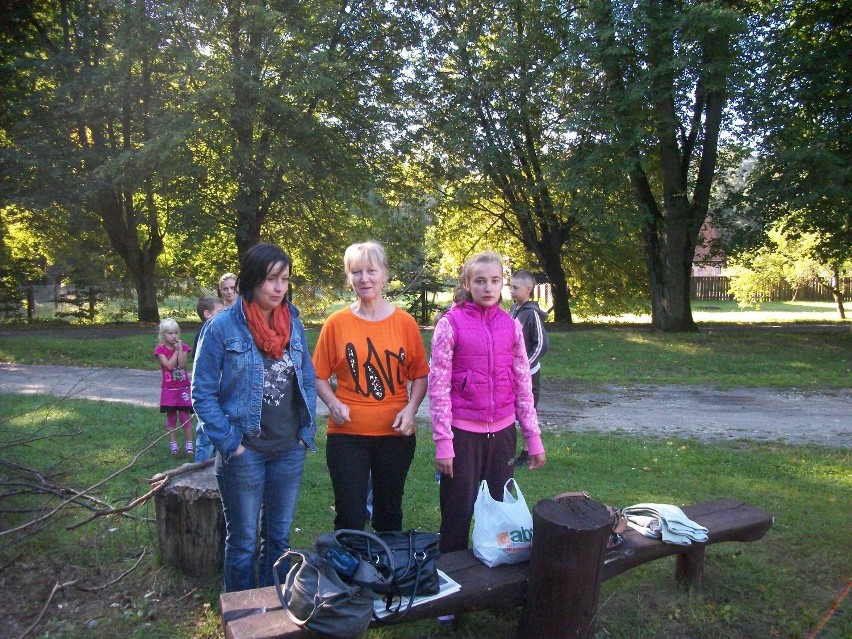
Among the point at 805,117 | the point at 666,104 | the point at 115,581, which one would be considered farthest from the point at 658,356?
the point at 115,581

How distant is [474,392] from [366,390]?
22.1 inches

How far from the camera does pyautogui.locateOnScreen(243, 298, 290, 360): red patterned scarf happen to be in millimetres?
3307

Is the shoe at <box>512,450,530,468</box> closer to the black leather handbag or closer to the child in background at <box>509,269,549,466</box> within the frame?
the child in background at <box>509,269,549,466</box>

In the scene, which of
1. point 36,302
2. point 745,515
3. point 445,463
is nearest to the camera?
point 445,463

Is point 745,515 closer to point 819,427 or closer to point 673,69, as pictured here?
point 819,427

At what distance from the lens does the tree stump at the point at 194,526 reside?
4070 mm

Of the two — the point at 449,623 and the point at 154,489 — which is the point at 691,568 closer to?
the point at 449,623

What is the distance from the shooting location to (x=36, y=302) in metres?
26.6

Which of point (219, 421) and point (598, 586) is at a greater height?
point (219, 421)

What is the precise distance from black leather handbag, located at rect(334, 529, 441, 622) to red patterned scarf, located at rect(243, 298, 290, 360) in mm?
940

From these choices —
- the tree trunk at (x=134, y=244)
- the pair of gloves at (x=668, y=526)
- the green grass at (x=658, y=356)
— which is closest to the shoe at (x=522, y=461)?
the pair of gloves at (x=668, y=526)

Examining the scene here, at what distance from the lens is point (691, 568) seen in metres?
4.04

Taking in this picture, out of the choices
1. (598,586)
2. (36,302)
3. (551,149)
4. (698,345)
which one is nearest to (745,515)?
(598,586)

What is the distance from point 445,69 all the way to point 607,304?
10.1 meters
